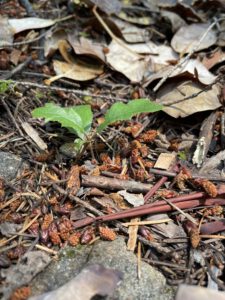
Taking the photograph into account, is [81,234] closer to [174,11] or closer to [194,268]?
[194,268]

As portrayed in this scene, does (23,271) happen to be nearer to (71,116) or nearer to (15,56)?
(71,116)

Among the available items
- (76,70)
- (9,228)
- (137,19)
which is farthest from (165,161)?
(137,19)

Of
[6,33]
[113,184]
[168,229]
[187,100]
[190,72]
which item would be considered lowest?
[168,229]

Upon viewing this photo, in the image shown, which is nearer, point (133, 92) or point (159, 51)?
point (133, 92)

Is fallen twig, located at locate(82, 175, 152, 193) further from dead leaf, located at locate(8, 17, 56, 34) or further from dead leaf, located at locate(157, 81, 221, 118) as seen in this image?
dead leaf, located at locate(8, 17, 56, 34)

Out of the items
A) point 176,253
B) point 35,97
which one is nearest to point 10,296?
point 176,253

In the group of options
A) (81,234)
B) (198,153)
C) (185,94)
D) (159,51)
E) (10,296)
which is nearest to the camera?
(10,296)

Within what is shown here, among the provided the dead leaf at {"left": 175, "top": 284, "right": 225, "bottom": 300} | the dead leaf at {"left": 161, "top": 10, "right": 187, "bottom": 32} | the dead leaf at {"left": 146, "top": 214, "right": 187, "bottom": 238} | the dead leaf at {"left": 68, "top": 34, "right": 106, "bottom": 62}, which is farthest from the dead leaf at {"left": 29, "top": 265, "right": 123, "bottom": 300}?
the dead leaf at {"left": 161, "top": 10, "right": 187, "bottom": 32}
